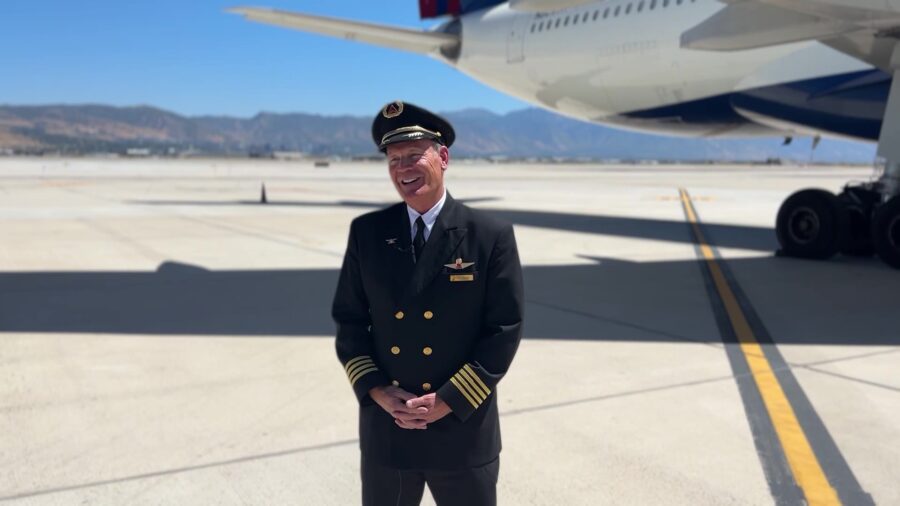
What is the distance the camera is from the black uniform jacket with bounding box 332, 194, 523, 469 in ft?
8.02

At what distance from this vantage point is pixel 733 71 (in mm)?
12039

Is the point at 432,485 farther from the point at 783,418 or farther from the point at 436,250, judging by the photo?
the point at 783,418

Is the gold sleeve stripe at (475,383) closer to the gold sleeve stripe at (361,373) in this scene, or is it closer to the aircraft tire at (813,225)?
the gold sleeve stripe at (361,373)

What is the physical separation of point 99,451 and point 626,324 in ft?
15.6

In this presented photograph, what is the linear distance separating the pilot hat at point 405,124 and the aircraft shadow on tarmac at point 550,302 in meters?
4.42

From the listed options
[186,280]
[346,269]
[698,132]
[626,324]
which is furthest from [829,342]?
[698,132]

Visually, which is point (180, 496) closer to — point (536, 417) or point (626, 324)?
point (536, 417)

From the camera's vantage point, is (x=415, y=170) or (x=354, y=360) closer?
(x=415, y=170)

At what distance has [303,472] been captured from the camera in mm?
3871

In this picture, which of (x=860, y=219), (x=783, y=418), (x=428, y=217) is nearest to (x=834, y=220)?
(x=860, y=219)

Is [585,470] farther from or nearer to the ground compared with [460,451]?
nearer to the ground

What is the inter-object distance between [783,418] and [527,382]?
65.6 inches

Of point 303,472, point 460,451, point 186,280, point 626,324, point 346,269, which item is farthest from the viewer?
point 186,280

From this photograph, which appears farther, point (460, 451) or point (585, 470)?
point (585, 470)
